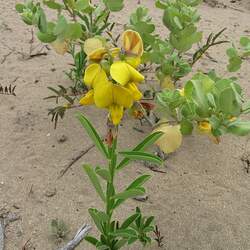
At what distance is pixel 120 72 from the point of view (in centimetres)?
99

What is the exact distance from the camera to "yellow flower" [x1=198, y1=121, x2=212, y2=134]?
55.4 inches

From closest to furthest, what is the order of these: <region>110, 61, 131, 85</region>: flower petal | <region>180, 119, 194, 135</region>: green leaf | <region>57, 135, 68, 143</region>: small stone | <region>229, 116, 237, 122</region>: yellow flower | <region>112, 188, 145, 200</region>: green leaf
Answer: <region>110, 61, 131, 85</region>: flower petal, <region>112, 188, 145, 200</region>: green leaf, <region>229, 116, 237, 122</region>: yellow flower, <region>180, 119, 194, 135</region>: green leaf, <region>57, 135, 68, 143</region>: small stone

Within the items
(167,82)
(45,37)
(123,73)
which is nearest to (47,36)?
(45,37)

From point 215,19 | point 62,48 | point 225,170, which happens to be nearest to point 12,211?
point 62,48

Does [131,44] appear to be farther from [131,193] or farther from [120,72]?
[131,193]

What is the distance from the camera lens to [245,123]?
1349mm

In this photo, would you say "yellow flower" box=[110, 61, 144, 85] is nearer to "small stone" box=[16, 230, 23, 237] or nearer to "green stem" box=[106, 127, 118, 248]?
"green stem" box=[106, 127, 118, 248]

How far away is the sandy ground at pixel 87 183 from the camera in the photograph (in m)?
1.53

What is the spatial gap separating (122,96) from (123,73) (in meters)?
0.06

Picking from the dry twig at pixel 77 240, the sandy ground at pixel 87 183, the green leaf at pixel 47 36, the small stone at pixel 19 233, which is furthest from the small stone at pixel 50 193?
the green leaf at pixel 47 36

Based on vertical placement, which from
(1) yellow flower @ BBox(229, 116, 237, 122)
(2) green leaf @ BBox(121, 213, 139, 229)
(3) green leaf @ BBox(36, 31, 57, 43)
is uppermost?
(1) yellow flower @ BBox(229, 116, 237, 122)

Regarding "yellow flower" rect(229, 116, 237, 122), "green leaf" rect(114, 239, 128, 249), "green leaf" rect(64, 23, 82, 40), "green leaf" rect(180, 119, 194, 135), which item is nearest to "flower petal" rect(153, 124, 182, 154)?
"green leaf" rect(180, 119, 194, 135)

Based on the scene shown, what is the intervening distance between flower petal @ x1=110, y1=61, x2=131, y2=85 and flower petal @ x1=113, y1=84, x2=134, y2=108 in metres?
0.02

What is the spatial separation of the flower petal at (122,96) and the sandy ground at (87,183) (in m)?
0.58
